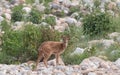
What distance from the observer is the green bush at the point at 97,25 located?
1672 centimetres

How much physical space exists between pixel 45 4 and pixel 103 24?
718 cm

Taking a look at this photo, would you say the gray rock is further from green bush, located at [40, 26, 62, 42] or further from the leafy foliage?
green bush, located at [40, 26, 62, 42]

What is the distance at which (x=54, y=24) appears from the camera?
19188 millimetres

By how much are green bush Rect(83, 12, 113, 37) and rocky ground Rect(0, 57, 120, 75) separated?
4861 millimetres

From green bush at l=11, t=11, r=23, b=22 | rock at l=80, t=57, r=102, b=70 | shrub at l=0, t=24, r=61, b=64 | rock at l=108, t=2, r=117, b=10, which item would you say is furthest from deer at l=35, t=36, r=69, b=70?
rock at l=108, t=2, r=117, b=10

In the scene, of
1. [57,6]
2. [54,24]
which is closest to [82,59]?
[54,24]

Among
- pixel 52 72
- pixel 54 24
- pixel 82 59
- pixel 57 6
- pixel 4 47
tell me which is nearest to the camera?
pixel 52 72

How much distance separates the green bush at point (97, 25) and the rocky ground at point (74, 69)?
486 cm

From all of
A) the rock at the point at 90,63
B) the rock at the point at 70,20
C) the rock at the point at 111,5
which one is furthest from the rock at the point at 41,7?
the rock at the point at 90,63

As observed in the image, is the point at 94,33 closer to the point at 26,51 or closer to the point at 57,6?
the point at 26,51

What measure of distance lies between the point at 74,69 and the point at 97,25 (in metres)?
5.68

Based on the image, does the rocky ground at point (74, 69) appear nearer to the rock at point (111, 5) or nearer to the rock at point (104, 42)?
the rock at point (104, 42)

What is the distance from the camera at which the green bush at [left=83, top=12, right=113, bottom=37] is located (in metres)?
16.7

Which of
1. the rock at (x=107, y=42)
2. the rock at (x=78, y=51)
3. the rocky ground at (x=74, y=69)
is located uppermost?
the rock at (x=107, y=42)
